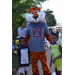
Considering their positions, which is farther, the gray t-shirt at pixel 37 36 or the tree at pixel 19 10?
the tree at pixel 19 10

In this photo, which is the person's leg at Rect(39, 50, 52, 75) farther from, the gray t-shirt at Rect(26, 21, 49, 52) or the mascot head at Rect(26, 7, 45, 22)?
the mascot head at Rect(26, 7, 45, 22)

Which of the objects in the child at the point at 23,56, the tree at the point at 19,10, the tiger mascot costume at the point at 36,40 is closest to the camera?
the child at the point at 23,56

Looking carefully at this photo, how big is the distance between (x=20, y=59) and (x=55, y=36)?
114cm

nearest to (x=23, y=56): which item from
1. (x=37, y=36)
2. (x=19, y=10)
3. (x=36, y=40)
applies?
(x=36, y=40)

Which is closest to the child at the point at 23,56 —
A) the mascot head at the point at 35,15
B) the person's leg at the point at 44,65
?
the person's leg at the point at 44,65

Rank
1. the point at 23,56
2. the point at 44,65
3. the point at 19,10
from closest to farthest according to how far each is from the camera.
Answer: the point at 23,56 < the point at 44,65 < the point at 19,10

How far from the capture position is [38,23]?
8.87 feet

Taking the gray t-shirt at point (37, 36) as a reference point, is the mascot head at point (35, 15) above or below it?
above

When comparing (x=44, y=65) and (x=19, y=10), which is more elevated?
(x=19, y=10)

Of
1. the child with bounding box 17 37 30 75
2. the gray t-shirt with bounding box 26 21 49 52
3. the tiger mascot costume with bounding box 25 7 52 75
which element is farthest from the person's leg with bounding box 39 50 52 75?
the child with bounding box 17 37 30 75

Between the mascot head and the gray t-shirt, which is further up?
the mascot head

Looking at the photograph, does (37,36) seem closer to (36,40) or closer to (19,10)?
(36,40)

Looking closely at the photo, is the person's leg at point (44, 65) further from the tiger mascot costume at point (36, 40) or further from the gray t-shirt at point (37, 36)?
the gray t-shirt at point (37, 36)

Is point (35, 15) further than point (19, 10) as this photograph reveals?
No
